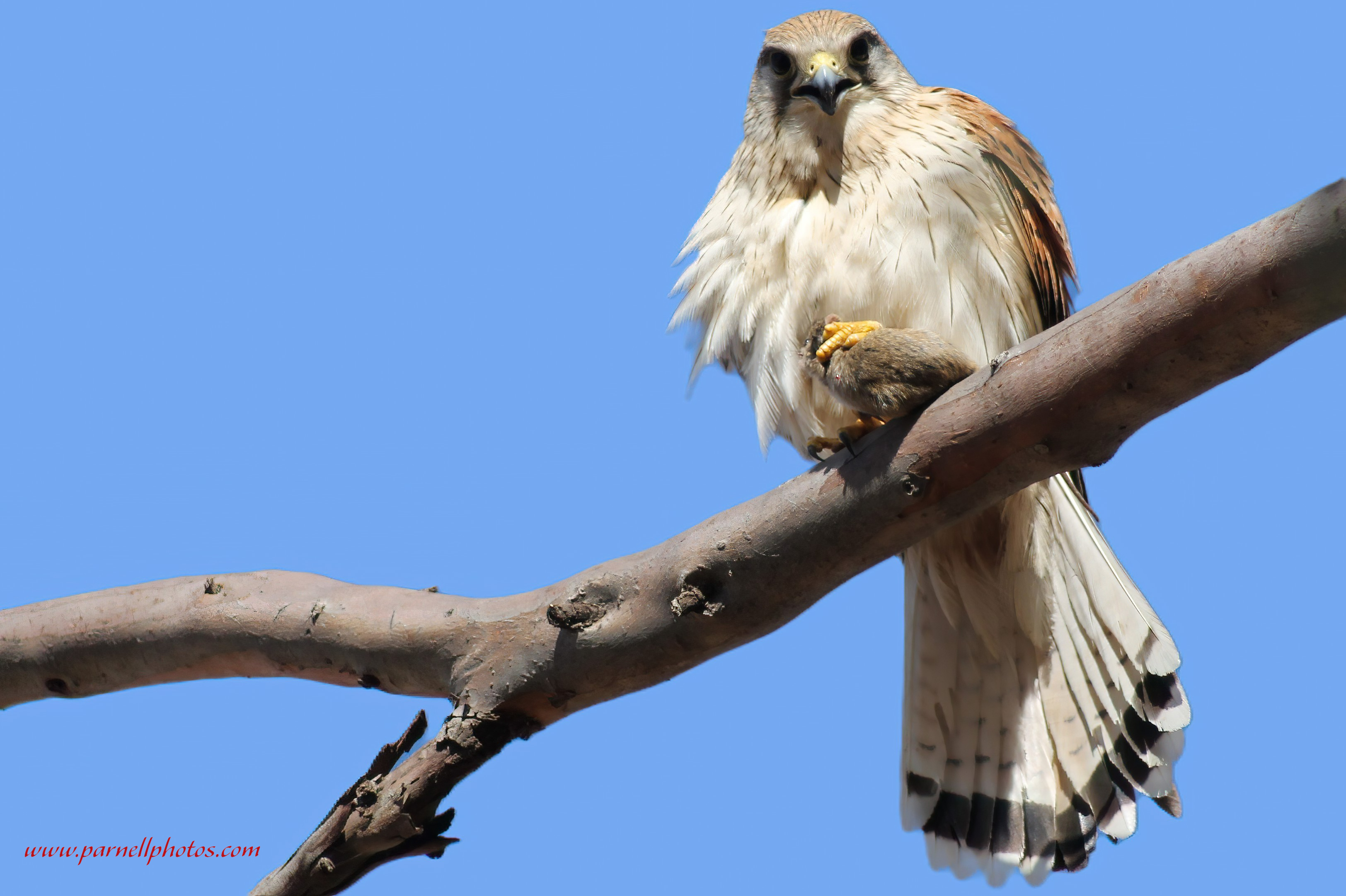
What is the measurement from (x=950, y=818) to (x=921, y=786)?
0.13m

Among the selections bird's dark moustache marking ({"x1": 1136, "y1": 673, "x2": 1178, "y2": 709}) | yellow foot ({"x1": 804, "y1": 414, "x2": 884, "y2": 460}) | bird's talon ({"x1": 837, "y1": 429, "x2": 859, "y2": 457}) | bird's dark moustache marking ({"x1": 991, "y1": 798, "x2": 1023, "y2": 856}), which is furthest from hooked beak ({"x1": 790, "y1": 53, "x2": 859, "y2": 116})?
bird's dark moustache marking ({"x1": 991, "y1": 798, "x2": 1023, "y2": 856})

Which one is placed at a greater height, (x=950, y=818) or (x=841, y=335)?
(x=841, y=335)

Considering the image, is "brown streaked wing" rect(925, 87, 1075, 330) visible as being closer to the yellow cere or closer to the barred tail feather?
the yellow cere

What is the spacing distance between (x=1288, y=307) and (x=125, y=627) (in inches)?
120

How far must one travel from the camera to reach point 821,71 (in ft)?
11.1

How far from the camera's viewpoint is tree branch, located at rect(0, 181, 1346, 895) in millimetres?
2137

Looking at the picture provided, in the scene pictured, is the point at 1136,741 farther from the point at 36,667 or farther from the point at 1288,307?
the point at 36,667

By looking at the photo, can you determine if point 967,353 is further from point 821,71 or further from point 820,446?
point 821,71

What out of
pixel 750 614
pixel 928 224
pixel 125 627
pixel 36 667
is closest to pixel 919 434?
pixel 750 614

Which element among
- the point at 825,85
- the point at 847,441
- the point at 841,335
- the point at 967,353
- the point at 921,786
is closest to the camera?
the point at 847,441

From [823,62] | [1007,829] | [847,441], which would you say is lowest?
[1007,829]

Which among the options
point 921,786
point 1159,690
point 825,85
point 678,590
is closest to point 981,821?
point 921,786

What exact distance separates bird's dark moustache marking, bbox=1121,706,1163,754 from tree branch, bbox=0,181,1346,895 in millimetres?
1226

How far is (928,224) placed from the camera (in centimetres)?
313
